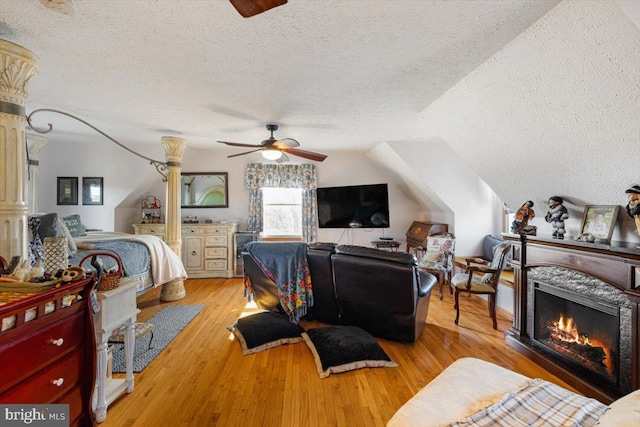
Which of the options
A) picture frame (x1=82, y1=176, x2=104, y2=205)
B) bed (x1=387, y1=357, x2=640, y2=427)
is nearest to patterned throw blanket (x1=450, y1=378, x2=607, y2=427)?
bed (x1=387, y1=357, x2=640, y2=427)

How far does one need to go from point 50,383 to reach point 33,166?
15.4 feet

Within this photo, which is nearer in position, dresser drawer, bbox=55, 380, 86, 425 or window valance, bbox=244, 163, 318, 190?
dresser drawer, bbox=55, 380, 86, 425

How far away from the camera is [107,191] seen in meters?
4.91

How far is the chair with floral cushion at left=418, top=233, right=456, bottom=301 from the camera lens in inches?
162

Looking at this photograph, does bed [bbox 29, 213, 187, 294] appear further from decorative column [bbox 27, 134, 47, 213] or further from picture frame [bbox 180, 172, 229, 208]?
picture frame [bbox 180, 172, 229, 208]

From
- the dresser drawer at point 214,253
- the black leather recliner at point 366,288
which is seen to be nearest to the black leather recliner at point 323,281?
the black leather recliner at point 366,288

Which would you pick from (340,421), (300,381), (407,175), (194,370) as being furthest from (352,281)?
(407,175)

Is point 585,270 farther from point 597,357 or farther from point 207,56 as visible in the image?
point 207,56

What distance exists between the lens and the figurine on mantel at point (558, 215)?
243cm

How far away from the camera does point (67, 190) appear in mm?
4855

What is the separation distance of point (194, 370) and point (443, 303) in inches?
129

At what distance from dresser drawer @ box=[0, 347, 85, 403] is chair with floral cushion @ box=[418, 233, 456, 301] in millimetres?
3926

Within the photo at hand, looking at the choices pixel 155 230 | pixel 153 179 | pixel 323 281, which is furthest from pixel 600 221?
pixel 153 179

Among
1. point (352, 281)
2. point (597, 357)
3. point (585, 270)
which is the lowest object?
point (597, 357)
